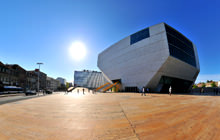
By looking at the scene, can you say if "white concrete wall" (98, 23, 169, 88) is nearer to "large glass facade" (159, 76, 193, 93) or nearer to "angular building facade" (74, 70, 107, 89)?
"large glass facade" (159, 76, 193, 93)

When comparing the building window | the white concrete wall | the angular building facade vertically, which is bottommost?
the angular building facade

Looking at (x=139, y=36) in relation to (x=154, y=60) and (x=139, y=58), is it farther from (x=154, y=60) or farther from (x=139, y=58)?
(x=154, y=60)

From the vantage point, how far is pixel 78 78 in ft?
287

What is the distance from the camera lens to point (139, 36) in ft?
103

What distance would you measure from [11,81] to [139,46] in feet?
177

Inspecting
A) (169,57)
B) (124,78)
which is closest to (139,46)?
(169,57)

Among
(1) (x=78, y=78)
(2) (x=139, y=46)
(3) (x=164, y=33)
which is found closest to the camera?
(3) (x=164, y=33)

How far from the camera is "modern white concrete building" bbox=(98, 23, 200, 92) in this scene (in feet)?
81.2

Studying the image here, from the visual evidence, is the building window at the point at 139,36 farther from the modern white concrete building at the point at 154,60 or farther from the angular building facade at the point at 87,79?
the angular building facade at the point at 87,79

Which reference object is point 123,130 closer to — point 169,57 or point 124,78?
point 169,57

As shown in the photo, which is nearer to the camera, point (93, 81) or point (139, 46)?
point (139, 46)

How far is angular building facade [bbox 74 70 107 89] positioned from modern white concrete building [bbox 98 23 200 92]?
43.8 metres

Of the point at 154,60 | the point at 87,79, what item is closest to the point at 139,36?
the point at 154,60

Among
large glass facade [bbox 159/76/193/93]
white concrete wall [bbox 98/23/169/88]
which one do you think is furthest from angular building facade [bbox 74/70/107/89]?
large glass facade [bbox 159/76/193/93]
